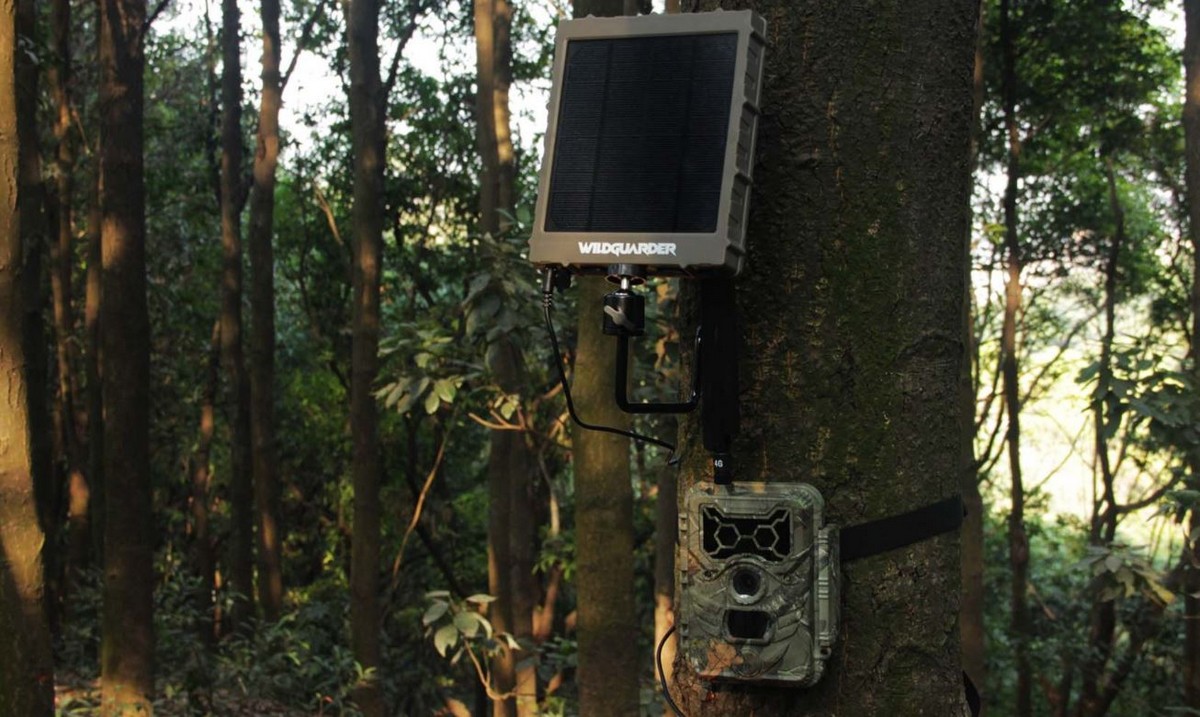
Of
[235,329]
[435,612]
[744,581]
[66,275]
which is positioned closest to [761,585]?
[744,581]

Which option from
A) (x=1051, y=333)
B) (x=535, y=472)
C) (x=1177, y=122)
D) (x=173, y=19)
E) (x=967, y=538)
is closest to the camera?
(x=967, y=538)

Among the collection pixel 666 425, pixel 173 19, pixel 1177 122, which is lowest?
pixel 666 425

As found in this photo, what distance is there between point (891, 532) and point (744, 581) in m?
0.21

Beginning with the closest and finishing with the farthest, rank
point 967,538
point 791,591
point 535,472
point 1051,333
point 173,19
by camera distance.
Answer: point 791,591
point 967,538
point 535,472
point 1051,333
point 173,19

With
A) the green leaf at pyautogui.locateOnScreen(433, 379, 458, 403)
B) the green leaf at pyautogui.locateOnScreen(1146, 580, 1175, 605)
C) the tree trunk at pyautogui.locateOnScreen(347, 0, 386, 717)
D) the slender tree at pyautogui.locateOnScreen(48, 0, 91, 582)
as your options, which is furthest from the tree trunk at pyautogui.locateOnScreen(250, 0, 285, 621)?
the green leaf at pyautogui.locateOnScreen(1146, 580, 1175, 605)

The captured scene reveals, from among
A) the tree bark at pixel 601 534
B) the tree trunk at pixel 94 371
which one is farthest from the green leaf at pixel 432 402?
the tree trunk at pixel 94 371

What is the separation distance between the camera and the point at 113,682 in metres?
8.15

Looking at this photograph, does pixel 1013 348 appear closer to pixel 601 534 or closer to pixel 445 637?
pixel 601 534

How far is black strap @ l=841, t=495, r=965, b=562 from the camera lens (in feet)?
5.45

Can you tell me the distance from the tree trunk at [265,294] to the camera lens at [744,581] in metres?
13.1

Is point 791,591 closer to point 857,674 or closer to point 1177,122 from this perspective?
point 857,674

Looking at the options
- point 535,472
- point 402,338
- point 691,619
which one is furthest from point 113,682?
point 535,472

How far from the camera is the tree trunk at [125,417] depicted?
8086 millimetres

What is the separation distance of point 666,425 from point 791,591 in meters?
5.31
